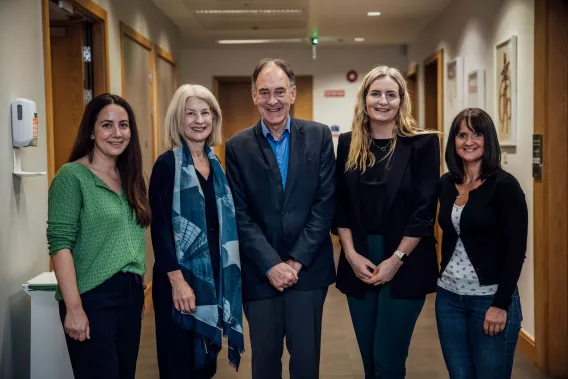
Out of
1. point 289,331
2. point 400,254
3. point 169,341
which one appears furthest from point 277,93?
point 169,341

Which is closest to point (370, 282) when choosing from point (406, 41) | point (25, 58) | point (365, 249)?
point (365, 249)

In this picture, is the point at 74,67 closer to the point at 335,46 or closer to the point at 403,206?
the point at 403,206

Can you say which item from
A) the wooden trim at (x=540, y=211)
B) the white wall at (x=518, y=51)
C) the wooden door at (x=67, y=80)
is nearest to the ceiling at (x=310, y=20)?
the white wall at (x=518, y=51)

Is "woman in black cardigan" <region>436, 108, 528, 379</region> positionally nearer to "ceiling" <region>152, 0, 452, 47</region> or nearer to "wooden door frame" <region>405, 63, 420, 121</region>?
"ceiling" <region>152, 0, 452, 47</region>

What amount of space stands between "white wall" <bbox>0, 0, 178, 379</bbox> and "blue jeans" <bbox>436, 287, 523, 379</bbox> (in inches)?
69.8

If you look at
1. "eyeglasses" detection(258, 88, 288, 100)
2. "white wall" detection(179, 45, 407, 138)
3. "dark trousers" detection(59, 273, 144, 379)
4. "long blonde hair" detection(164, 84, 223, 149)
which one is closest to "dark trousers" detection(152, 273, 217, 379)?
"dark trousers" detection(59, 273, 144, 379)

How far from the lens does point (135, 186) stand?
2.23 m

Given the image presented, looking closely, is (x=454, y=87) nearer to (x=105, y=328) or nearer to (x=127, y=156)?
(x=127, y=156)

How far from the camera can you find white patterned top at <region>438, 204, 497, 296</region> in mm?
2213

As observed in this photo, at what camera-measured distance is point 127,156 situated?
89.6 inches

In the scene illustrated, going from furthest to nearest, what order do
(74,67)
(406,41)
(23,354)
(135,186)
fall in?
(406,41), (74,67), (23,354), (135,186)

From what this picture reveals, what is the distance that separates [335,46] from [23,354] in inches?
273

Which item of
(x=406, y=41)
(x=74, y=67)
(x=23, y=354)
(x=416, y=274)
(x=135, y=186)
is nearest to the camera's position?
(x=135, y=186)

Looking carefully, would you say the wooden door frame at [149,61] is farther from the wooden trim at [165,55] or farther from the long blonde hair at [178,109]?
the long blonde hair at [178,109]
